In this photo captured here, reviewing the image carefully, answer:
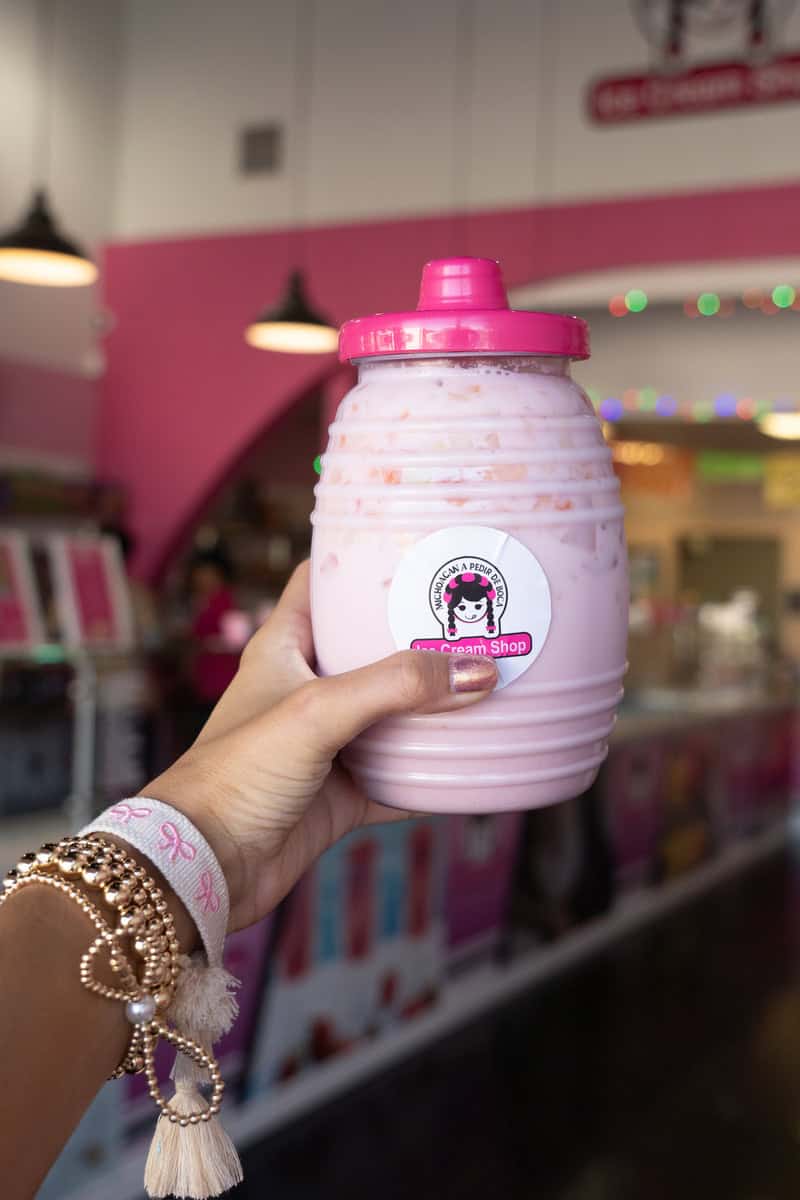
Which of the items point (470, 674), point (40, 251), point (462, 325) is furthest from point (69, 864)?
point (40, 251)

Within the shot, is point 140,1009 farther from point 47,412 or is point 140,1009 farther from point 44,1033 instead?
point 47,412

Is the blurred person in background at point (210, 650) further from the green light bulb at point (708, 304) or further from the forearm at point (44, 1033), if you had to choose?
the forearm at point (44, 1033)

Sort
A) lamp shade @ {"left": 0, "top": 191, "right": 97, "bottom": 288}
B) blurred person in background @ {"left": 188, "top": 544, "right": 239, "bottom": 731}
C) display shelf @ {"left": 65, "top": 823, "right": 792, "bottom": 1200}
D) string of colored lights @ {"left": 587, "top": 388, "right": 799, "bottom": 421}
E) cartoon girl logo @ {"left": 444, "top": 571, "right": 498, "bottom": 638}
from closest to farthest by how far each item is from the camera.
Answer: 1. cartoon girl logo @ {"left": 444, "top": 571, "right": 498, "bottom": 638}
2. display shelf @ {"left": 65, "top": 823, "right": 792, "bottom": 1200}
3. lamp shade @ {"left": 0, "top": 191, "right": 97, "bottom": 288}
4. string of colored lights @ {"left": 587, "top": 388, "right": 799, "bottom": 421}
5. blurred person in background @ {"left": 188, "top": 544, "right": 239, "bottom": 731}

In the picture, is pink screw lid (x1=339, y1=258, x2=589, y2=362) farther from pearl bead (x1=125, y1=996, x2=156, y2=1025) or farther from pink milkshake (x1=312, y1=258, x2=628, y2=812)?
pearl bead (x1=125, y1=996, x2=156, y2=1025)

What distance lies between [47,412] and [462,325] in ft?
25.8

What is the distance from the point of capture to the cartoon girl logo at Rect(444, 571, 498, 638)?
86cm

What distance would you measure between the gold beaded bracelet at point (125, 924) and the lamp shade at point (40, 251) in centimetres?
447

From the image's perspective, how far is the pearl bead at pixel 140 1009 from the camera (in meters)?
0.84

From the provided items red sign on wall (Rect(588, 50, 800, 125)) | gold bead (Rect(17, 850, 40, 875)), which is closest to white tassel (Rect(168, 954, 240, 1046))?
gold bead (Rect(17, 850, 40, 875))

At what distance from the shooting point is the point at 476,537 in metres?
0.86

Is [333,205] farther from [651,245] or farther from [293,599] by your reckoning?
[293,599]

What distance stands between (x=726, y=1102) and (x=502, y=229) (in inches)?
183

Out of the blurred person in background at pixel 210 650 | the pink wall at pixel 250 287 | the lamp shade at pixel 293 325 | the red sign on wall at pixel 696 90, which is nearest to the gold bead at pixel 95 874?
the lamp shade at pixel 293 325

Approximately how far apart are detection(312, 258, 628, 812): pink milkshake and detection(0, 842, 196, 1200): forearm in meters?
0.24
